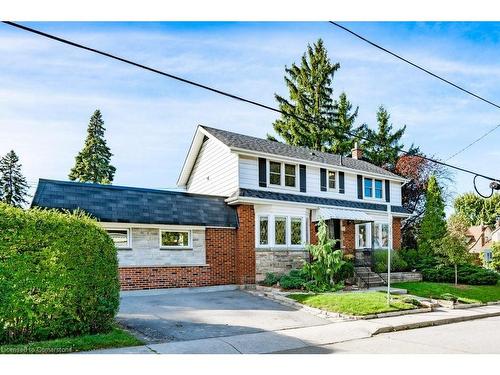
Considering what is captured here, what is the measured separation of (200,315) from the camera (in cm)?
1092

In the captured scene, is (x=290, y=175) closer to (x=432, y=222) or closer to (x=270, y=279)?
(x=270, y=279)

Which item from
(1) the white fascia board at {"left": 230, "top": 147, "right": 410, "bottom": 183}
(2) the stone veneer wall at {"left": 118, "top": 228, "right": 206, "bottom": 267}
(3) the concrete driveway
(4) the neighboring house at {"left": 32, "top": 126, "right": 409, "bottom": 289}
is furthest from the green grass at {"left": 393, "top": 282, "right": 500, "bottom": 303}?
(2) the stone veneer wall at {"left": 118, "top": 228, "right": 206, "bottom": 267}

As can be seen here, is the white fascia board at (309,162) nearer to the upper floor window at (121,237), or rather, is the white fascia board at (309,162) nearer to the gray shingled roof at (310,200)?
the gray shingled roof at (310,200)

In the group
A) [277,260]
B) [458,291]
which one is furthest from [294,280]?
[458,291]

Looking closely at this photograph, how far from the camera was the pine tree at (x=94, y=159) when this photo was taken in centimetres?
3678

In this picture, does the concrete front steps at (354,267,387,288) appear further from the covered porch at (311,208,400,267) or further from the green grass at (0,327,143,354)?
the green grass at (0,327,143,354)

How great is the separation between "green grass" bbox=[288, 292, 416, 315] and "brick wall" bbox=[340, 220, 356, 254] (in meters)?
7.26

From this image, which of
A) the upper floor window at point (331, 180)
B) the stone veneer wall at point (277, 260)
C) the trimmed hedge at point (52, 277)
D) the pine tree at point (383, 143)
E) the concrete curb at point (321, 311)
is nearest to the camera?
the trimmed hedge at point (52, 277)

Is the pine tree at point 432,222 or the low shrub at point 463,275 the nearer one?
the low shrub at point 463,275

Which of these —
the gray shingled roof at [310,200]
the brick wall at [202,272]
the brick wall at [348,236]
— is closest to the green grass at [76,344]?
the brick wall at [202,272]

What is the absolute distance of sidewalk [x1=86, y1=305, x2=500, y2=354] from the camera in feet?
24.6

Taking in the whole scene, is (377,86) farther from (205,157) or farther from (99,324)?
(205,157)

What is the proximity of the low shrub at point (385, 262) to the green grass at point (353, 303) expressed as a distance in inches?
254
